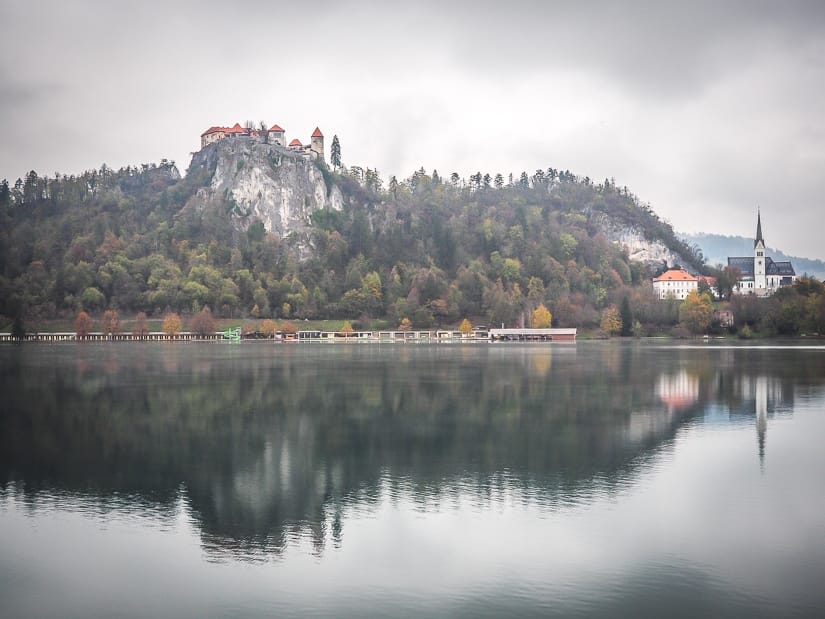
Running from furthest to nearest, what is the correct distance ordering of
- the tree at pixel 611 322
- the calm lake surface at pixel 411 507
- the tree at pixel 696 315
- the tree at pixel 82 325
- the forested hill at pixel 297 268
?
1. the forested hill at pixel 297 268
2. the tree at pixel 82 325
3. the tree at pixel 611 322
4. the tree at pixel 696 315
5. the calm lake surface at pixel 411 507

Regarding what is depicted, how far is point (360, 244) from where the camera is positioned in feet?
616

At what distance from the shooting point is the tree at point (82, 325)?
462ft

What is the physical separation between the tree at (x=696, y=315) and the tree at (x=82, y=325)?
104 metres

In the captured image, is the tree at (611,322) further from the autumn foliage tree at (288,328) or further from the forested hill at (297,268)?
the autumn foliage tree at (288,328)

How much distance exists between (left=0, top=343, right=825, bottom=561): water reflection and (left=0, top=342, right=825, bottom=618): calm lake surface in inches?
5.2

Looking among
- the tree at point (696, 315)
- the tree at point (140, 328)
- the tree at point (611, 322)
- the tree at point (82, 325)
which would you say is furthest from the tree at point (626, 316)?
the tree at point (82, 325)

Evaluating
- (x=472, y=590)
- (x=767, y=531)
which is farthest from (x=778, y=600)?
(x=472, y=590)

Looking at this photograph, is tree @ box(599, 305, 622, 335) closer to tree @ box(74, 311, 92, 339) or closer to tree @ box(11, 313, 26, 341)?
tree @ box(74, 311, 92, 339)

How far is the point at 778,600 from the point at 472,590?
5.44 metres

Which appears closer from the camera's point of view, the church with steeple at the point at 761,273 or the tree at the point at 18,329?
the tree at the point at 18,329

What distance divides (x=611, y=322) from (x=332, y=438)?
11013cm

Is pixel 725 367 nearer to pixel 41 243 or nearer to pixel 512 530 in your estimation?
pixel 512 530

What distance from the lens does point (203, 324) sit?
146m

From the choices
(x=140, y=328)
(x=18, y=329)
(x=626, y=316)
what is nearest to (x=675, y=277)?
(x=626, y=316)
